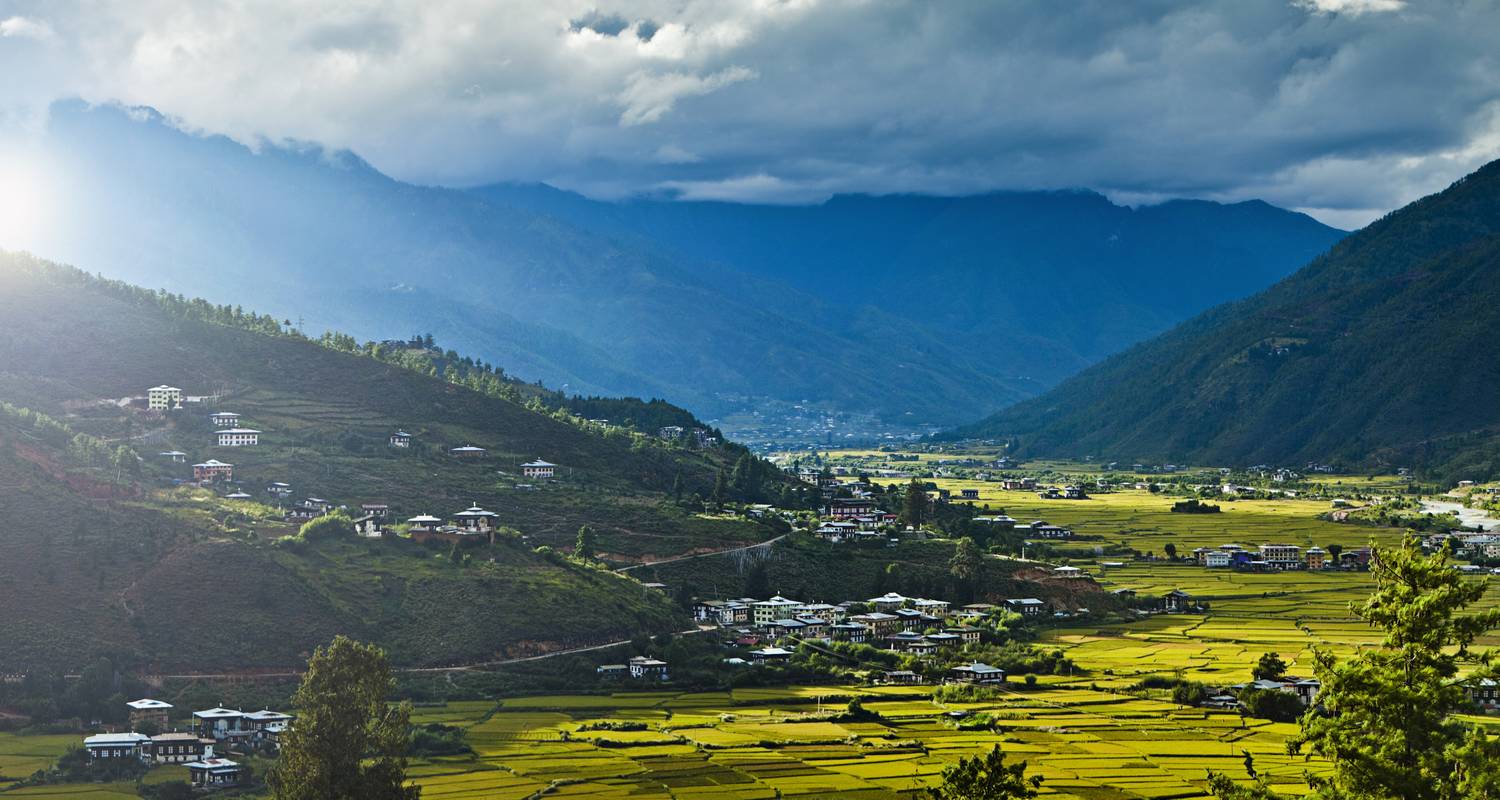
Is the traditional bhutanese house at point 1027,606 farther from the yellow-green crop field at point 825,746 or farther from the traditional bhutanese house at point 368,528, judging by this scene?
the traditional bhutanese house at point 368,528

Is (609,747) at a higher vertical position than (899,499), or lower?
lower

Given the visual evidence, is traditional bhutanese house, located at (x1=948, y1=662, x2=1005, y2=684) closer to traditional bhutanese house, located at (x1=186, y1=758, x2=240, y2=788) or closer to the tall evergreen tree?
traditional bhutanese house, located at (x1=186, y1=758, x2=240, y2=788)

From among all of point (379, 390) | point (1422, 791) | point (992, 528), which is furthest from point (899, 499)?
point (1422, 791)

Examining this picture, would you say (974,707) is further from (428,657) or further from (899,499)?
(899,499)

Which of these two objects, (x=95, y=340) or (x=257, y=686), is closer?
(x=257, y=686)

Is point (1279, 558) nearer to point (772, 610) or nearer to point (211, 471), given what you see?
point (772, 610)

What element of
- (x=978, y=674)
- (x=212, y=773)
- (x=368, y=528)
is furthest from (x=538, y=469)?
(x=212, y=773)

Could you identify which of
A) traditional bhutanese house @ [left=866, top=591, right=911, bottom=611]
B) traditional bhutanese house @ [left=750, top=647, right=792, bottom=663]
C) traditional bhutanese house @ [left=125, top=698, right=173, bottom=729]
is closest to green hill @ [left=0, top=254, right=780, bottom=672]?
traditional bhutanese house @ [left=125, top=698, right=173, bottom=729]
